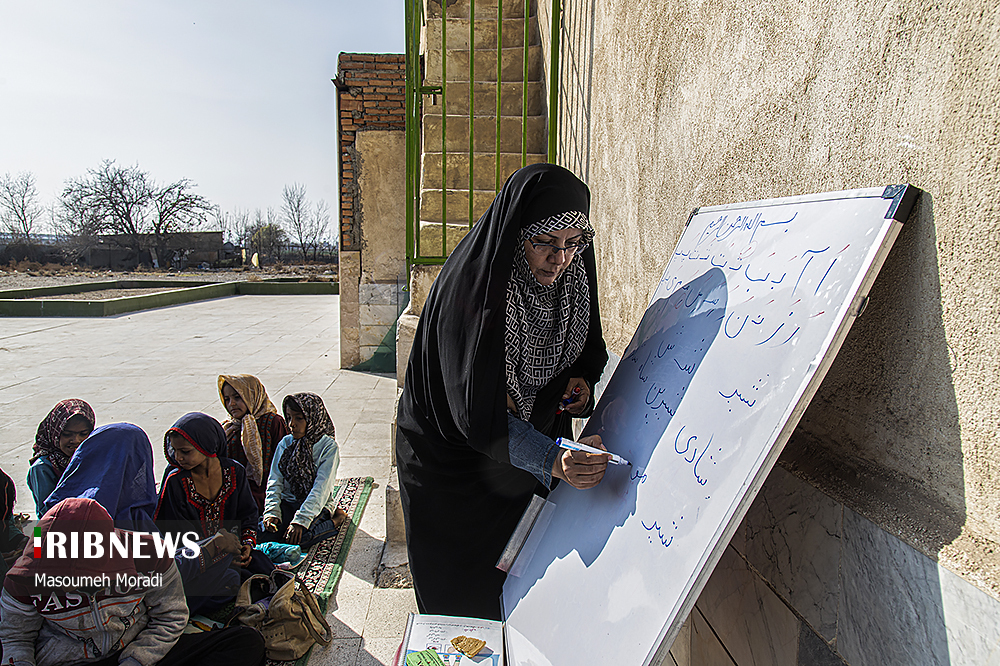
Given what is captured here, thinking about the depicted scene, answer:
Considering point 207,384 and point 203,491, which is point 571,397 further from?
point 207,384

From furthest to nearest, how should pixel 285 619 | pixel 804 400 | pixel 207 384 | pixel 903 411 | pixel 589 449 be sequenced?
pixel 207 384 → pixel 285 619 → pixel 589 449 → pixel 903 411 → pixel 804 400

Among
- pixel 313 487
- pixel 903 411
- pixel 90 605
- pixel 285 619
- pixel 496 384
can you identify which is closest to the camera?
pixel 903 411

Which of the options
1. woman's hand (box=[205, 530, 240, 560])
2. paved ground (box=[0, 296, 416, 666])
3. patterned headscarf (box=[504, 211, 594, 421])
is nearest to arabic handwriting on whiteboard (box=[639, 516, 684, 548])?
patterned headscarf (box=[504, 211, 594, 421])

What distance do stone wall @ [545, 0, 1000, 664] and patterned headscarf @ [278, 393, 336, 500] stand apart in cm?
281

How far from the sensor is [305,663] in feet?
8.80

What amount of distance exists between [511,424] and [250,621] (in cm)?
189

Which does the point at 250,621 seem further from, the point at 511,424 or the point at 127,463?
the point at 511,424

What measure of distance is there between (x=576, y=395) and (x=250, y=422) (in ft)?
8.77

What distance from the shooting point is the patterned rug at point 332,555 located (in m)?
3.24

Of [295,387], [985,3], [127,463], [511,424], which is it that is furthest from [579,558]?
[295,387]

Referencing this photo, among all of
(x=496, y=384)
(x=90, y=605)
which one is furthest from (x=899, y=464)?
(x=90, y=605)

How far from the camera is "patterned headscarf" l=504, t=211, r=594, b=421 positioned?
5.11 ft

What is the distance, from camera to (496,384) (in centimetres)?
146

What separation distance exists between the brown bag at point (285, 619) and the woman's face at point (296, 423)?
1.11m
